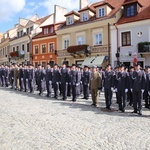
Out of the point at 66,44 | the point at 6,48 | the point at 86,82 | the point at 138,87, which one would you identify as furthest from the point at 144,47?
the point at 6,48

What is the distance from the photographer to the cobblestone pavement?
530 cm

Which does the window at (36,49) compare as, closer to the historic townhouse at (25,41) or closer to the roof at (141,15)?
the historic townhouse at (25,41)

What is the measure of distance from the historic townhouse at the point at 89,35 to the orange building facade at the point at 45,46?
121cm

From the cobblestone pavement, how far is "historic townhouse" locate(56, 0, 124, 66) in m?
16.3

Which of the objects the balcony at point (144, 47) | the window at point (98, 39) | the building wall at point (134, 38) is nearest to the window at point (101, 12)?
the window at point (98, 39)

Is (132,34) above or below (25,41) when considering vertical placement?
below

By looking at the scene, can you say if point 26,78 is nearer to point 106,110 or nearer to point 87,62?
point 106,110

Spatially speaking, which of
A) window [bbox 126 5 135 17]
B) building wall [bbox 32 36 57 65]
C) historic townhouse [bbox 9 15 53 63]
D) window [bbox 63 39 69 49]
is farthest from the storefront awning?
historic townhouse [bbox 9 15 53 63]

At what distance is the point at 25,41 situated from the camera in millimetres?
36906

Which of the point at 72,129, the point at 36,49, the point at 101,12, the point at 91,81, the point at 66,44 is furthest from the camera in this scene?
the point at 36,49

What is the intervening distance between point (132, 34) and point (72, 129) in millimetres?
18217

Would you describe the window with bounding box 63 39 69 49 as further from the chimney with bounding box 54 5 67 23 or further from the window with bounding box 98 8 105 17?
the chimney with bounding box 54 5 67 23

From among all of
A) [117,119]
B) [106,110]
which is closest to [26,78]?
[106,110]

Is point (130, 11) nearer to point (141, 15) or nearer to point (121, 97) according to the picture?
point (141, 15)
